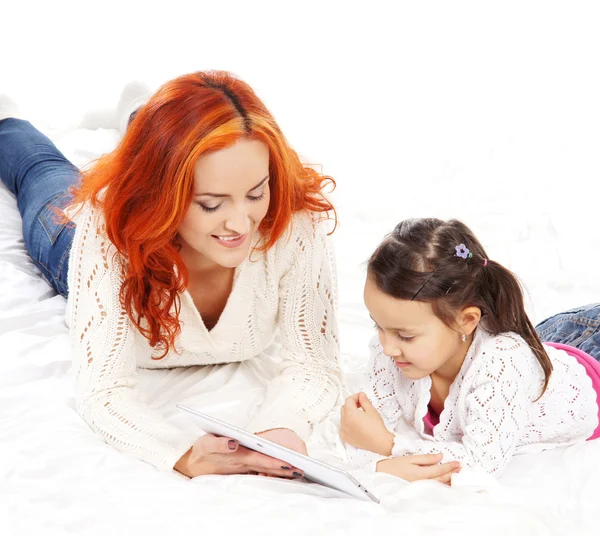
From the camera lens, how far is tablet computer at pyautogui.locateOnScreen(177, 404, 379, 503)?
1297 mm

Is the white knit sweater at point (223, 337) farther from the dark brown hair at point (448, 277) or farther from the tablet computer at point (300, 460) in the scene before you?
the dark brown hair at point (448, 277)

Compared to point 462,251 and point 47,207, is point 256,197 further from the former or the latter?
point 47,207

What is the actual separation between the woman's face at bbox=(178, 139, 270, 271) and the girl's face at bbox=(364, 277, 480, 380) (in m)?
0.25

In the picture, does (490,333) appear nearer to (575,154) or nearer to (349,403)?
(349,403)

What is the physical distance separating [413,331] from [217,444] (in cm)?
39

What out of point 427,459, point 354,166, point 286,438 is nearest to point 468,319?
point 427,459

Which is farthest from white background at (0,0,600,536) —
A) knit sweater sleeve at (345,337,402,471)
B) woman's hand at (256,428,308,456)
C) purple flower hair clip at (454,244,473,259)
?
purple flower hair clip at (454,244,473,259)

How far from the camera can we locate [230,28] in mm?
3662

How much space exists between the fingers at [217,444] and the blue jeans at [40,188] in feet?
2.57

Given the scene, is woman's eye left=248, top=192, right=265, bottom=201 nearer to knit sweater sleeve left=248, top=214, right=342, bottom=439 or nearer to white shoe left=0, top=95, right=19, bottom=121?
knit sweater sleeve left=248, top=214, right=342, bottom=439

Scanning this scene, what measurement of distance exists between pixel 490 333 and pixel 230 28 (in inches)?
97.3

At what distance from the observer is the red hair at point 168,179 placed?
1.48 metres

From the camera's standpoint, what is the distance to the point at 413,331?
1486 millimetres

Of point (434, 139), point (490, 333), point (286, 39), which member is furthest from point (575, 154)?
point (490, 333)
